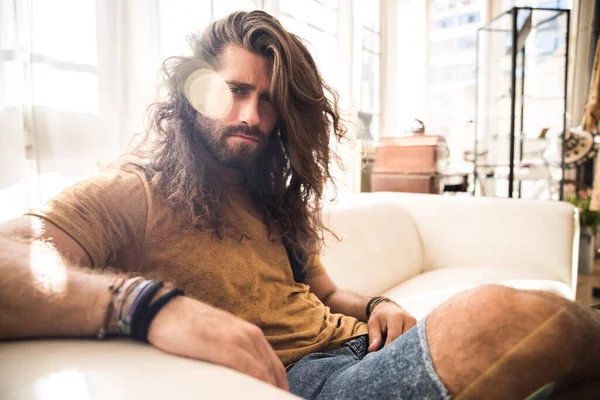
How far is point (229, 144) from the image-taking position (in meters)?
1.04

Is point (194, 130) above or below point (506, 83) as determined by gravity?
below

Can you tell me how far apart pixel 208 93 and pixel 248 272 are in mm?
469

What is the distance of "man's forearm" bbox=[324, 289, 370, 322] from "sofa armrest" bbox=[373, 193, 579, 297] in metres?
1.11

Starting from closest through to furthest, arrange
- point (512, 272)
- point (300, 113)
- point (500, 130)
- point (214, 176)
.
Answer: point (214, 176) < point (300, 113) < point (512, 272) < point (500, 130)

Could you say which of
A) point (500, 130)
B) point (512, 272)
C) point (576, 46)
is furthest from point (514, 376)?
point (576, 46)

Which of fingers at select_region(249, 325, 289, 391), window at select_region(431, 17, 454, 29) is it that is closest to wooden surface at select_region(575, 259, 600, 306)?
fingers at select_region(249, 325, 289, 391)

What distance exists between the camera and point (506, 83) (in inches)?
148

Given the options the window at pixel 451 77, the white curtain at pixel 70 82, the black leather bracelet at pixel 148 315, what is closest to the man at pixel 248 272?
the black leather bracelet at pixel 148 315

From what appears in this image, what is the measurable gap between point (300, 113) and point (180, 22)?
797mm

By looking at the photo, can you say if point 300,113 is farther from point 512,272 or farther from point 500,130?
point 500,130

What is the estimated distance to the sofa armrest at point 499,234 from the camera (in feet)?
6.51

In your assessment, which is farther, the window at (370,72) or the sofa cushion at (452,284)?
the window at (370,72)

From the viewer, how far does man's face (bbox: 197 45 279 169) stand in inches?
41.0

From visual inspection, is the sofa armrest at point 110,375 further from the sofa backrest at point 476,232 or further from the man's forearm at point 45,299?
the sofa backrest at point 476,232
